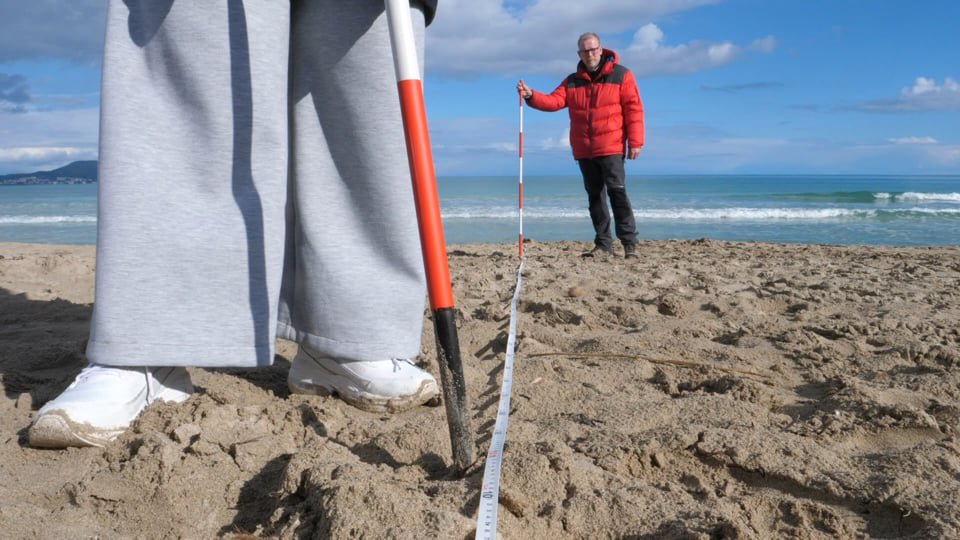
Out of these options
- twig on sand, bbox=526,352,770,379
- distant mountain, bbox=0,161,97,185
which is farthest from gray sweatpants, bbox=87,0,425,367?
distant mountain, bbox=0,161,97,185

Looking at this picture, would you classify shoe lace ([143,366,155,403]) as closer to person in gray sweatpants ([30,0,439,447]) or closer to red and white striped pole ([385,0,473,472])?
person in gray sweatpants ([30,0,439,447])

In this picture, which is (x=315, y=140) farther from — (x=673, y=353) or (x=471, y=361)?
(x=673, y=353)

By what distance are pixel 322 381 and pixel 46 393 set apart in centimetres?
73

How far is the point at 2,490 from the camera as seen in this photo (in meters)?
1.36

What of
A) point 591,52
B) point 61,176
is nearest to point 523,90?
point 591,52

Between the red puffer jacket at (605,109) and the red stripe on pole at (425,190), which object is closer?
the red stripe on pole at (425,190)

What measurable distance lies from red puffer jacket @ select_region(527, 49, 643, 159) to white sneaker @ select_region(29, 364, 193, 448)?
15.9 ft

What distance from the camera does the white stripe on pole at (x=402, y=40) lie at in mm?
1291

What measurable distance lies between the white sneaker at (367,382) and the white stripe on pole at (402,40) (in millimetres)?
795

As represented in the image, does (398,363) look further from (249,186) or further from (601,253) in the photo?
(601,253)

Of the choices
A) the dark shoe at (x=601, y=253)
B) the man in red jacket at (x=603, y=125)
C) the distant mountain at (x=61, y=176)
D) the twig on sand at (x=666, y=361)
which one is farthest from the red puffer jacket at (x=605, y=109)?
the distant mountain at (x=61, y=176)

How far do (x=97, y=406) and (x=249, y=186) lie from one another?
1.90 ft

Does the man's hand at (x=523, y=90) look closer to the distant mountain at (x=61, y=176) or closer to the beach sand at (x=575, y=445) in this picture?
the beach sand at (x=575, y=445)

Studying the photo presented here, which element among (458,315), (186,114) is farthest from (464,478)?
(458,315)
